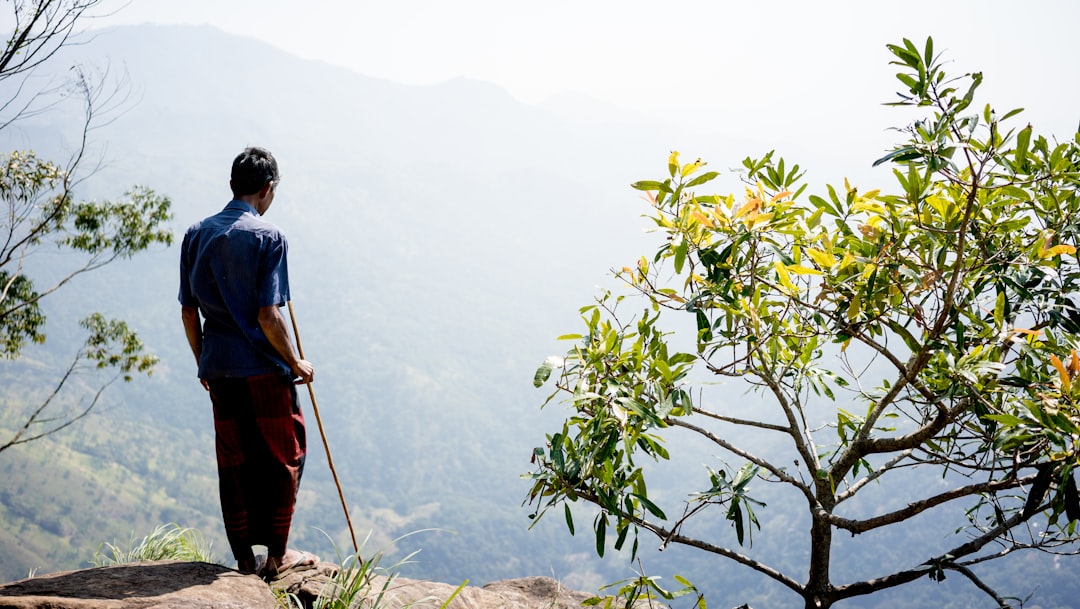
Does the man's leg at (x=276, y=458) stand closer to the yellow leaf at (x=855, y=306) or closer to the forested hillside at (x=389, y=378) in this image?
the yellow leaf at (x=855, y=306)

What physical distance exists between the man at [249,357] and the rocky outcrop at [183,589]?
14 centimetres

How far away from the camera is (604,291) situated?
2.39 meters

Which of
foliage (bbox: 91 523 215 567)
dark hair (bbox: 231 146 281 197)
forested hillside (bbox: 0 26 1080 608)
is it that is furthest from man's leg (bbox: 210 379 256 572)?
forested hillside (bbox: 0 26 1080 608)

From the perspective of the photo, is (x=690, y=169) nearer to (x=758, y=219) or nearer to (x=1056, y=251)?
(x=758, y=219)

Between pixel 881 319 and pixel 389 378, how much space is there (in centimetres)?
12450

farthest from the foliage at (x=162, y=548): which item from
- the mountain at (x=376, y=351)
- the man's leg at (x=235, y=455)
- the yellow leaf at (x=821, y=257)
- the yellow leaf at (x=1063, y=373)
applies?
the mountain at (x=376, y=351)

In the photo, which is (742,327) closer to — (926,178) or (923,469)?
(926,178)

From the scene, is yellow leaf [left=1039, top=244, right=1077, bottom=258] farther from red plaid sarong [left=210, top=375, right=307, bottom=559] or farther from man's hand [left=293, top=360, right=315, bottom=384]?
red plaid sarong [left=210, top=375, right=307, bottom=559]

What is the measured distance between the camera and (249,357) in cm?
240

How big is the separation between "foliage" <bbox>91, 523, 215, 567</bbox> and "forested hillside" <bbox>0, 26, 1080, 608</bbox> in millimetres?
14987

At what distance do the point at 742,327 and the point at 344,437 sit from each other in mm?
113215

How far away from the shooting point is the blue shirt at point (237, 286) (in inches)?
93.4

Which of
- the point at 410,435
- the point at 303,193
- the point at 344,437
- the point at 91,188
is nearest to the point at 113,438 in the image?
the point at 344,437

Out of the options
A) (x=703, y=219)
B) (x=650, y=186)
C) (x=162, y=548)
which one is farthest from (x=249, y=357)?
(x=162, y=548)
